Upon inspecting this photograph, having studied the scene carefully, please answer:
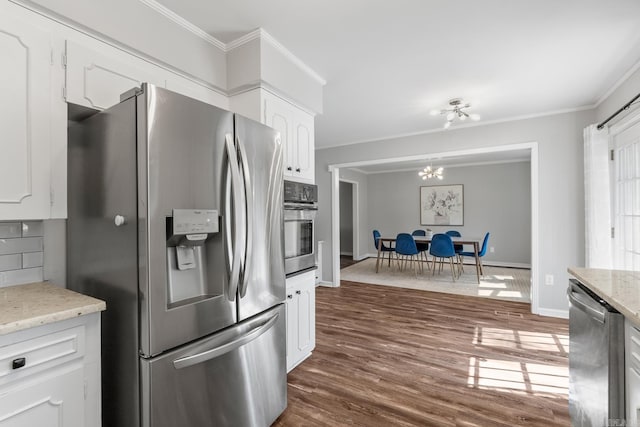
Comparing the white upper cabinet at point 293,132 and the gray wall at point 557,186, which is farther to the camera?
the gray wall at point 557,186

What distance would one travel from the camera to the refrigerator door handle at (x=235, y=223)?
136 centimetres

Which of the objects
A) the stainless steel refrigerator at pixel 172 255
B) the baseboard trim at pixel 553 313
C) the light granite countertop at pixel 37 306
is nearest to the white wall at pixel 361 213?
the baseboard trim at pixel 553 313

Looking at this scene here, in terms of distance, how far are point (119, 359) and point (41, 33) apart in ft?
4.79

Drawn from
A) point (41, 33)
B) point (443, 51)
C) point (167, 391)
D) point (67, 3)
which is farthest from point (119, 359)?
point (443, 51)

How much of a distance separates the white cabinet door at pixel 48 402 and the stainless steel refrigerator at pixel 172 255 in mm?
143

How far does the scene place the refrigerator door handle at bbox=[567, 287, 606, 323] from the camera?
122 centimetres

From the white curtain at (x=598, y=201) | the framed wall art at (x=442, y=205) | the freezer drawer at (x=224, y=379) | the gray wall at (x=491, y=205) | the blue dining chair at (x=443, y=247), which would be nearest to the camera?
the freezer drawer at (x=224, y=379)

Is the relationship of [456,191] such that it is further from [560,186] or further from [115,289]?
[115,289]

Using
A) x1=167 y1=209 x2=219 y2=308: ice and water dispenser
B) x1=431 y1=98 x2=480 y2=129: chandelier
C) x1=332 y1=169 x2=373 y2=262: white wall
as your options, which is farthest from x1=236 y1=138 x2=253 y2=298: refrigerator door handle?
x1=332 y1=169 x2=373 y2=262: white wall

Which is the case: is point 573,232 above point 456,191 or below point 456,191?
below

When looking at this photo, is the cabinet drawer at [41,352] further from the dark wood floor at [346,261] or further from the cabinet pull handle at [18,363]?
the dark wood floor at [346,261]

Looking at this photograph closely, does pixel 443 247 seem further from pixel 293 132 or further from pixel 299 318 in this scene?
pixel 293 132

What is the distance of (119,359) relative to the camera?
122 cm

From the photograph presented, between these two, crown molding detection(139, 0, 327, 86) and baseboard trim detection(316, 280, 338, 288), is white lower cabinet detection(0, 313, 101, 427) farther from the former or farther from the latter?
baseboard trim detection(316, 280, 338, 288)
